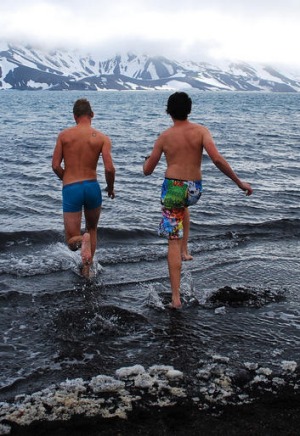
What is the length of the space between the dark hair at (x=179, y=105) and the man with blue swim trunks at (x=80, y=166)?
116 cm

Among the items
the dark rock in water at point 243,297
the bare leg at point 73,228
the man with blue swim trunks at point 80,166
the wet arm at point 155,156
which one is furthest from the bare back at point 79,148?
the dark rock in water at point 243,297

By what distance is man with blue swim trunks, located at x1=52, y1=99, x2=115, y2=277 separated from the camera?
266 inches

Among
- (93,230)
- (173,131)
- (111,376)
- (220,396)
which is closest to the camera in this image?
(220,396)

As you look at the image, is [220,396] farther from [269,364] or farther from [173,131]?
[173,131]

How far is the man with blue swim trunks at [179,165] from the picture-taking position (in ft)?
19.7

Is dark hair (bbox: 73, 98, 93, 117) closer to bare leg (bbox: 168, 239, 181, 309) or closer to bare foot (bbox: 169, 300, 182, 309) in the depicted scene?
bare leg (bbox: 168, 239, 181, 309)

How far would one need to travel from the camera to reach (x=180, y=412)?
4098 millimetres

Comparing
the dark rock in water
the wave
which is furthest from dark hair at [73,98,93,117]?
the wave

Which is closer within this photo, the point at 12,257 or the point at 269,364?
the point at 269,364

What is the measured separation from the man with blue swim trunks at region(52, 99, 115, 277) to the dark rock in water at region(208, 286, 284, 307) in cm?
185

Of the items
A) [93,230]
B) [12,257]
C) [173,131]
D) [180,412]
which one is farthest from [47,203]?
[180,412]

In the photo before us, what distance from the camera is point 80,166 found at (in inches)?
270

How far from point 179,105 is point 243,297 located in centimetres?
274

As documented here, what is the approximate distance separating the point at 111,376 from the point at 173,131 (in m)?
3.02
